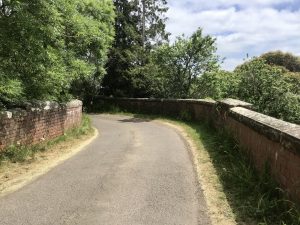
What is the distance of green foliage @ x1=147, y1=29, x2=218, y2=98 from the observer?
A: 2958 centimetres

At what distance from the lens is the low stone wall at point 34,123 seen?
11.6 meters

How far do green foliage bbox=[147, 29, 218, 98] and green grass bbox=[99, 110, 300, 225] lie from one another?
1842 cm

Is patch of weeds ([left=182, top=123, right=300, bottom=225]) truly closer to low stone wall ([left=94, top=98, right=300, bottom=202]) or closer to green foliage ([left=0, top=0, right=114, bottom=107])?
low stone wall ([left=94, top=98, right=300, bottom=202])

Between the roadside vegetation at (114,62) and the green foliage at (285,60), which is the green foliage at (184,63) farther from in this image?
the green foliage at (285,60)

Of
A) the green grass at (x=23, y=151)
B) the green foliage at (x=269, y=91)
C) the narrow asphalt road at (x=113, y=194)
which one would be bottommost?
the narrow asphalt road at (x=113, y=194)

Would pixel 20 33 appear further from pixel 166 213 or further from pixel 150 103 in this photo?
pixel 150 103

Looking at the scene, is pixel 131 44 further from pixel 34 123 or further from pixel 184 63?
pixel 34 123

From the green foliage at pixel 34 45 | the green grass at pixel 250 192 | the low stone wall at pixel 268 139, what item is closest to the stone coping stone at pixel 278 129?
the low stone wall at pixel 268 139

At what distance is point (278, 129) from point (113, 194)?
3020 mm

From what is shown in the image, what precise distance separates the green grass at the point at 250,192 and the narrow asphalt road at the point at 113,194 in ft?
1.94

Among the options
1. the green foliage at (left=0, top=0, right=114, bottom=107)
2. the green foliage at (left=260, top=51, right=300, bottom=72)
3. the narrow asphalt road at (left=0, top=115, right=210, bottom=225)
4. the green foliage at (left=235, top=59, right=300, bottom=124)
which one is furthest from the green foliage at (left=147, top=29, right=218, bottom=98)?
the green foliage at (left=260, top=51, right=300, bottom=72)

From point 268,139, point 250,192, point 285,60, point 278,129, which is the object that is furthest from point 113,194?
point 285,60

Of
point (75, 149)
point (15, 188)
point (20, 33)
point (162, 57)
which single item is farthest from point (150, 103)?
point (15, 188)

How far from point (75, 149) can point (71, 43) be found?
4.32 metres
